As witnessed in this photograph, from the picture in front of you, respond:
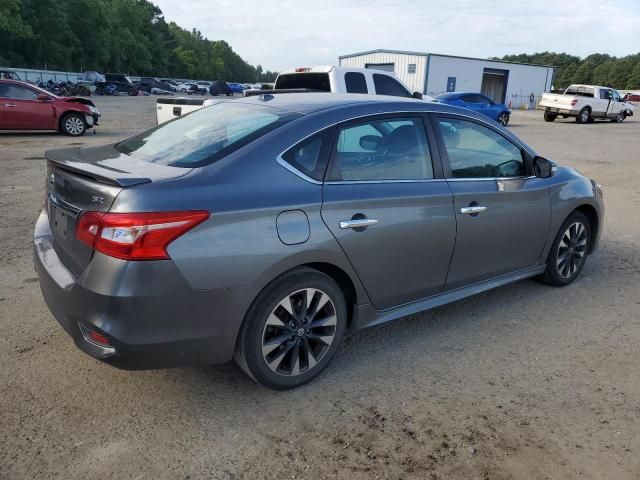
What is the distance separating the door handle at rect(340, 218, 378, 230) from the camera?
3.01m

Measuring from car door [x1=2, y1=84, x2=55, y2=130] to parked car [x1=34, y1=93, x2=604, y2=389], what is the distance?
40.5 ft

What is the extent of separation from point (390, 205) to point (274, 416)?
1402mm

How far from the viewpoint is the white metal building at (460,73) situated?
40812 mm

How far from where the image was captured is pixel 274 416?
112 inches

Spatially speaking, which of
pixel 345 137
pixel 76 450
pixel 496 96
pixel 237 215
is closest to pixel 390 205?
pixel 345 137

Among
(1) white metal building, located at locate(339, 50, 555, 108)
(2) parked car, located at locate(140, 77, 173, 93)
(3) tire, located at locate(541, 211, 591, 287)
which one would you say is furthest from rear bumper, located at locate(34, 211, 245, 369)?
(2) parked car, located at locate(140, 77, 173, 93)

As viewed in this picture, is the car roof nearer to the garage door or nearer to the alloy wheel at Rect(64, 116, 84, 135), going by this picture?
the alloy wheel at Rect(64, 116, 84, 135)

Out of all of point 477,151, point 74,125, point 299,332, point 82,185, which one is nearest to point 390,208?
point 299,332

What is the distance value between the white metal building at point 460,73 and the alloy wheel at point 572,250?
3460cm

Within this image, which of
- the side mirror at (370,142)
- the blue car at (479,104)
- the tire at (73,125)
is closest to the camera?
the side mirror at (370,142)

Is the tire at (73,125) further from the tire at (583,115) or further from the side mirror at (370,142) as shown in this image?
the tire at (583,115)

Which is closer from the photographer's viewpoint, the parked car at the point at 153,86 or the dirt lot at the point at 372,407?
the dirt lot at the point at 372,407

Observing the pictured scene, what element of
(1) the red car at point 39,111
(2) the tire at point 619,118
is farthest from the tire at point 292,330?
(2) the tire at point 619,118

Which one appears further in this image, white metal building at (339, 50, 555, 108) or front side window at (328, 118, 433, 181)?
white metal building at (339, 50, 555, 108)
